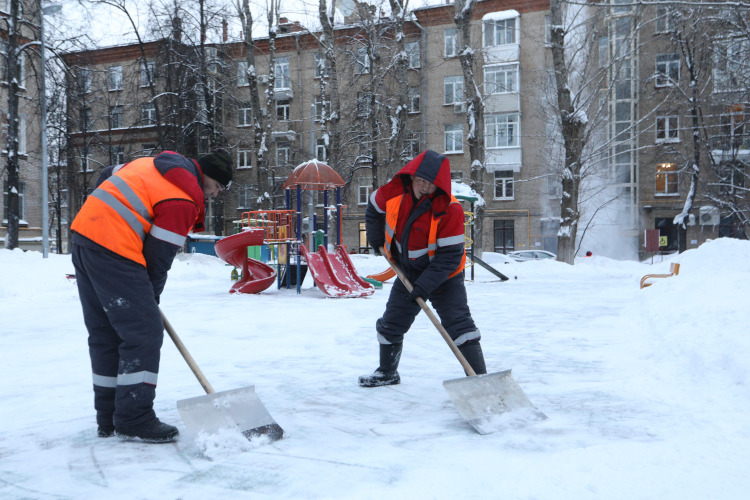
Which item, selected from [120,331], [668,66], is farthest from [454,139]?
[120,331]

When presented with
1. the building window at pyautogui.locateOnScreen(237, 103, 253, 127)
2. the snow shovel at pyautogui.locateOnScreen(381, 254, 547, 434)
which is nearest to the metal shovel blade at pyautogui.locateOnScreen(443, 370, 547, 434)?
the snow shovel at pyautogui.locateOnScreen(381, 254, 547, 434)

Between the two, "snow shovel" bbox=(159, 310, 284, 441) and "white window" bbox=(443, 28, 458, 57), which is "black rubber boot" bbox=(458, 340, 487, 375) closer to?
"snow shovel" bbox=(159, 310, 284, 441)

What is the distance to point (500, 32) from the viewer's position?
30.6m

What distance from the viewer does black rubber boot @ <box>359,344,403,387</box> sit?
420 centimetres

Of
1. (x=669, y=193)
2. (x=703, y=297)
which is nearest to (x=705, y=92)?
(x=669, y=193)

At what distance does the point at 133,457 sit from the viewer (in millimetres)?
2809

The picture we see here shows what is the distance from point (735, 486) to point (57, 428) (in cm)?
319

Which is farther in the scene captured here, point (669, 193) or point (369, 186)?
point (369, 186)

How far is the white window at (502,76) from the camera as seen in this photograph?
30172mm

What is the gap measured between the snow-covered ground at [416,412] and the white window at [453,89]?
25.7 metres

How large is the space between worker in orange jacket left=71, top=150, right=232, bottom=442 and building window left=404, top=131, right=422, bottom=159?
27363 millimetres

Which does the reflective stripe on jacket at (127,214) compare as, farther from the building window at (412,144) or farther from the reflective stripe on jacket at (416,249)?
the building window at (412,144)

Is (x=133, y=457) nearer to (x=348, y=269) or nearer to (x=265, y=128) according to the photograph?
(x=348, y=269)

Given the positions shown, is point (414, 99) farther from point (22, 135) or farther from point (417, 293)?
point (417, 293)
